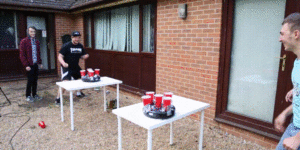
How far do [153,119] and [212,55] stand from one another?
2.19 meters

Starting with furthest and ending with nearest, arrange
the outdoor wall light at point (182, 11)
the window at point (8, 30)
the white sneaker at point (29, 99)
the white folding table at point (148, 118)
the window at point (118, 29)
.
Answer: the window at point (8, 30) < the window at point (118, 29) < the white sneaker at point (29, 99) < the outdoor wall light at point (182, 11) < the white folding table at point (148, 118)

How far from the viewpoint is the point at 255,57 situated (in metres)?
3.56

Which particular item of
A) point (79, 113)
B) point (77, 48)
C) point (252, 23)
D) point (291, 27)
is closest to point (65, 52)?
point (77, 48)

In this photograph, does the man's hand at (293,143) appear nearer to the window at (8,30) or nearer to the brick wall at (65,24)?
the brick wall at (65,24)

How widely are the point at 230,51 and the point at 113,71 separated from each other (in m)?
4.16

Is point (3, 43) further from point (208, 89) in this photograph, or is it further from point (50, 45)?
point (208, 89)

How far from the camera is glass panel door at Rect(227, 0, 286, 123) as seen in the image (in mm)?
3322

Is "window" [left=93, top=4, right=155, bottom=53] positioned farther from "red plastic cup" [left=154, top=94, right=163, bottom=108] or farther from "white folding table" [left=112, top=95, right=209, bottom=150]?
"red plastic cup" [left=154, top=94, right=163, bottom=108]

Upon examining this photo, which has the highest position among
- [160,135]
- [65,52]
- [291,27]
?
[291,27]

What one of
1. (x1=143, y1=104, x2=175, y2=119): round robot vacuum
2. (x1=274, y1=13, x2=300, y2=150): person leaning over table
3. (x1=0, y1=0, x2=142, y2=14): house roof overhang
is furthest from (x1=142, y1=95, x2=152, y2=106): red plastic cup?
(x1=0, y1=0, x2=142, y2=14): house roof overhang

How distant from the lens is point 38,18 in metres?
8.81

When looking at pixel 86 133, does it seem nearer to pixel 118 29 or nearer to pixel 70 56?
pixel 70 56

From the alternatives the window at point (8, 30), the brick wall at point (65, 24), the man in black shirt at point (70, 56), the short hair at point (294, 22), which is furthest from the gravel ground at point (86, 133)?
the brick wall at point (65, 24)

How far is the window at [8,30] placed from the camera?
26.4 feet
